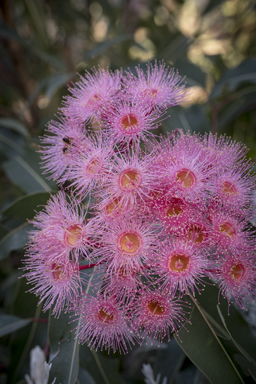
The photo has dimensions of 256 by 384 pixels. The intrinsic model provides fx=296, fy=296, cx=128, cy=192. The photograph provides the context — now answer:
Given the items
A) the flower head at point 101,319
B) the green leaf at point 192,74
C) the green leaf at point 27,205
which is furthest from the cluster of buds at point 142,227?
the green leaf at point 192,74

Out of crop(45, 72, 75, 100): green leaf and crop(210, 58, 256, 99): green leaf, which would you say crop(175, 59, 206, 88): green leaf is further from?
crop(45, 72, 75, 100): green leaf

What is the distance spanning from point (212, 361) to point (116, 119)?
64cm

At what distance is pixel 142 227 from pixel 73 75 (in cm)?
93

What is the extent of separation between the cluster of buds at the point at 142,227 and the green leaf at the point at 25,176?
0.49 metres

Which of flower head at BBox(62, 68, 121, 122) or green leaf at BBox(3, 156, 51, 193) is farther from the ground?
flower head at BBox(62, 68, 121, 122)

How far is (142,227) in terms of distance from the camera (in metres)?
0.64

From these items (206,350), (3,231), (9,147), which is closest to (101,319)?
(206,350)

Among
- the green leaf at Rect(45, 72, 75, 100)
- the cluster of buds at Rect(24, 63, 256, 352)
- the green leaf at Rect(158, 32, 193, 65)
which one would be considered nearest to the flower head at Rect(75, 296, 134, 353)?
the cluster of buds at Rect(24, 63, 256, 352)

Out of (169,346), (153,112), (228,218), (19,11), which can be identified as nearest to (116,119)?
(153,112)

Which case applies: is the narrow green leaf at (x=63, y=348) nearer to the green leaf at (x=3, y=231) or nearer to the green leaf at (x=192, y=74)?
the green leaf at (x=3, y=231)

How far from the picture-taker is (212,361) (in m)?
0.73

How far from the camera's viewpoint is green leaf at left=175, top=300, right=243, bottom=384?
70 centimetres

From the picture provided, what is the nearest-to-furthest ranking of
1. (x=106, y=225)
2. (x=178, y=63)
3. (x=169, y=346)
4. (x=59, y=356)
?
1. (x=106, y=225)
2. (x=59, y=356)
3. (x=169, y=346)
4. (x=178, y=63)

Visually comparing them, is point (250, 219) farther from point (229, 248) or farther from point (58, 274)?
point (58, 274)
